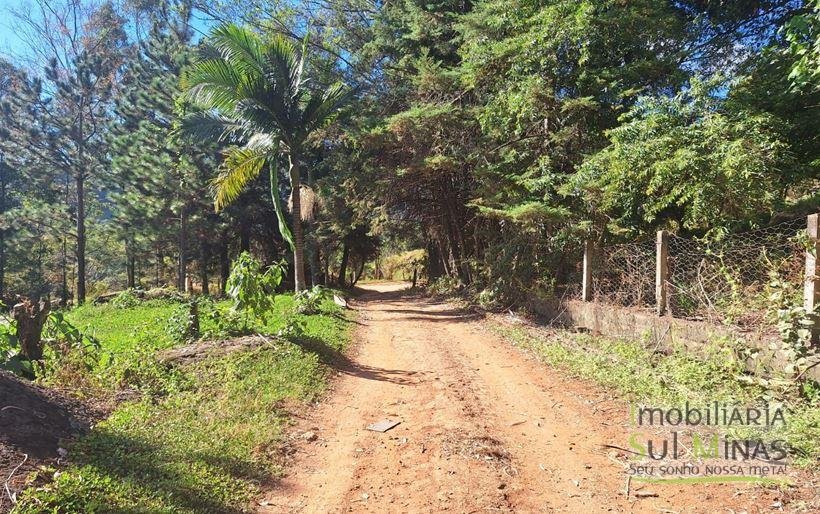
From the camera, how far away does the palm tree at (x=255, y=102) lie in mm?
10734

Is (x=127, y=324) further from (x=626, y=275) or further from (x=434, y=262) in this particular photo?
(x=434, y=262)

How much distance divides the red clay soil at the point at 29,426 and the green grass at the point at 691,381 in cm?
534

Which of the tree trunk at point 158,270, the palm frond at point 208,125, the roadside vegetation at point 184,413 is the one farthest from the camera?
the tree trunk at point 158,270

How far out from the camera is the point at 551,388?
600cm

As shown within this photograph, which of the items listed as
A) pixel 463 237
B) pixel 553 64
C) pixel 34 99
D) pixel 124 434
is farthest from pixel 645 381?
pixel 34 99

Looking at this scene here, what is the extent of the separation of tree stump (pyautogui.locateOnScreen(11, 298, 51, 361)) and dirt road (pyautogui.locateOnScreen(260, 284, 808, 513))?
3.36m

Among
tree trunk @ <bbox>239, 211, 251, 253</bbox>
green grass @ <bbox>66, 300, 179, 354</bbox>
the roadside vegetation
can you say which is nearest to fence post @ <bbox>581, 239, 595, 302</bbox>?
the roadside vegetation

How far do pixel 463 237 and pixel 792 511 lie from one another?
15.1 metres

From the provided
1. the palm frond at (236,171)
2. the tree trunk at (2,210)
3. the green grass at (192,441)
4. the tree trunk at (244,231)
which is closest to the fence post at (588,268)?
the green grass at (192,441)

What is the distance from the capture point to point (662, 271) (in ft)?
23.4

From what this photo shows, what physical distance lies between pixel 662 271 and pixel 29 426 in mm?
7529

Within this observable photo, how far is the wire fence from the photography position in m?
5.48

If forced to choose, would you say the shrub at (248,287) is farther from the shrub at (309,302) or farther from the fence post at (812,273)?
the fence post at (812,273)

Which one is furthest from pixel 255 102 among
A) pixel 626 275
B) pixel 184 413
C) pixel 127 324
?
pixel 626 275
